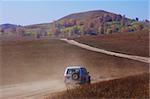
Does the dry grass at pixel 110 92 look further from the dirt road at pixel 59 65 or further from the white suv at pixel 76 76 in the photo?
the dirt road at pixel 59 65

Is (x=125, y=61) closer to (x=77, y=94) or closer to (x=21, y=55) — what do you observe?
(x=21, y=55)

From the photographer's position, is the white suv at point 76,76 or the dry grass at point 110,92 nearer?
the dry grass at point 110,92

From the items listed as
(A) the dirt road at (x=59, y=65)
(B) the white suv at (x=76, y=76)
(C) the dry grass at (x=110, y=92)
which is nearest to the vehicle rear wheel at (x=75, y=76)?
(B) the white suv at (x=76, y=76)

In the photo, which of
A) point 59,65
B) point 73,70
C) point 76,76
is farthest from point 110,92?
point 59,65

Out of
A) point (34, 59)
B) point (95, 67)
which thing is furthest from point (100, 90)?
point (34, 59)

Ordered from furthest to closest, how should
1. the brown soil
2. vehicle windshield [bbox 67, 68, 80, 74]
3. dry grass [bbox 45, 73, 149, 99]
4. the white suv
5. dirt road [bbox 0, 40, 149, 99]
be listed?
1. the brown soil
2. dirt road [bbox 0, 40, 149, 99]
3. vehicle windshield [bbox 67, 68, 80, 74]
4. the white suv
5. dry grass [bbox 45, 73, 149, 99]

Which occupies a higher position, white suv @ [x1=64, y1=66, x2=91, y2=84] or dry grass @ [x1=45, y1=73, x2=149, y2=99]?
dry grass @ [x1=45, y1=73, x2=149, y2=99]

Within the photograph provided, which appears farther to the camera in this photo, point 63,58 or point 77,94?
point 63,58

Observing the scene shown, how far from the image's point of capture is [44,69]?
207 feet

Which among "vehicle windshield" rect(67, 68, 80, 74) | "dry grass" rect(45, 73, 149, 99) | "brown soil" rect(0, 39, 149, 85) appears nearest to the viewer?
"dry grass" rect(45, 73, 149, 99)

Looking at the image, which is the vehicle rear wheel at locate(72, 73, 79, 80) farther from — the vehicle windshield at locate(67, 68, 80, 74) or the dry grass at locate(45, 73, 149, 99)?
the dry grass at locate(45, 73, 149, 99)

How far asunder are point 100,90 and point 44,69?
42307 mm

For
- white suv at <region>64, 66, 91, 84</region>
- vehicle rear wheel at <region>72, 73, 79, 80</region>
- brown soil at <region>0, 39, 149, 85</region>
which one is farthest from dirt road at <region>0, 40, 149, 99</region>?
vehicle rear wheel at <region>72, 73, 79, 80</region>

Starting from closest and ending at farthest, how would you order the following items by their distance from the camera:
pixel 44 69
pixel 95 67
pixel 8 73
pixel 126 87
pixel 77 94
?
pixel 77 94 < pixel 126 87 < pixel 8 73 < pixel 44 69 < pixel 95 67
